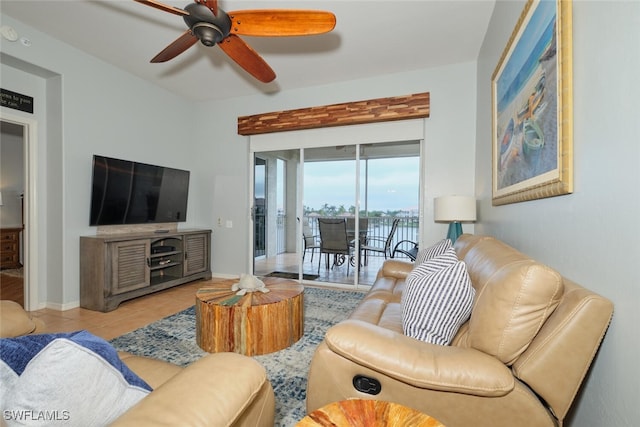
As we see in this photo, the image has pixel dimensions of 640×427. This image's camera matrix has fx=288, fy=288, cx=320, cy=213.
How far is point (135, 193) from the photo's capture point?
3.60 metres

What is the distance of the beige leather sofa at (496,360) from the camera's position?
890mm

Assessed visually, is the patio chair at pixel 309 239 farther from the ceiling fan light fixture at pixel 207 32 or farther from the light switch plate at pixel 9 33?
the light switch plate at pixel 9 33

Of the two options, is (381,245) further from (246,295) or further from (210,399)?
(210,399)

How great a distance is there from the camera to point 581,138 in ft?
3.61

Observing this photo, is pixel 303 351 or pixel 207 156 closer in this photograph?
pixel 303 351

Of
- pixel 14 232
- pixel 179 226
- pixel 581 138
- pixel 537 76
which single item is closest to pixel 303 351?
pixel 581 138

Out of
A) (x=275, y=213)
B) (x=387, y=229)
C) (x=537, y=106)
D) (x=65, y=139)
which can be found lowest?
(x=387, y=229)

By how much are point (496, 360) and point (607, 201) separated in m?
0.63

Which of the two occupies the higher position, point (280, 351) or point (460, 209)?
point (460, 209)

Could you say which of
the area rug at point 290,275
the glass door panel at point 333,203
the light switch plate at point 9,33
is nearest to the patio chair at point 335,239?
the glass door panel at point 333,203

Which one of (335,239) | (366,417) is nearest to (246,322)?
(366,417)

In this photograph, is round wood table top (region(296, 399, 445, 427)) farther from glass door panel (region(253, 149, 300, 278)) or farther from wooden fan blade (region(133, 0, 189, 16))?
glass door panel (region(253, 149, 300, 278))

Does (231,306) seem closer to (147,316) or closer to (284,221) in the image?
(147,316)

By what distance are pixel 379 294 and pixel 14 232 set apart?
20.9 feet
